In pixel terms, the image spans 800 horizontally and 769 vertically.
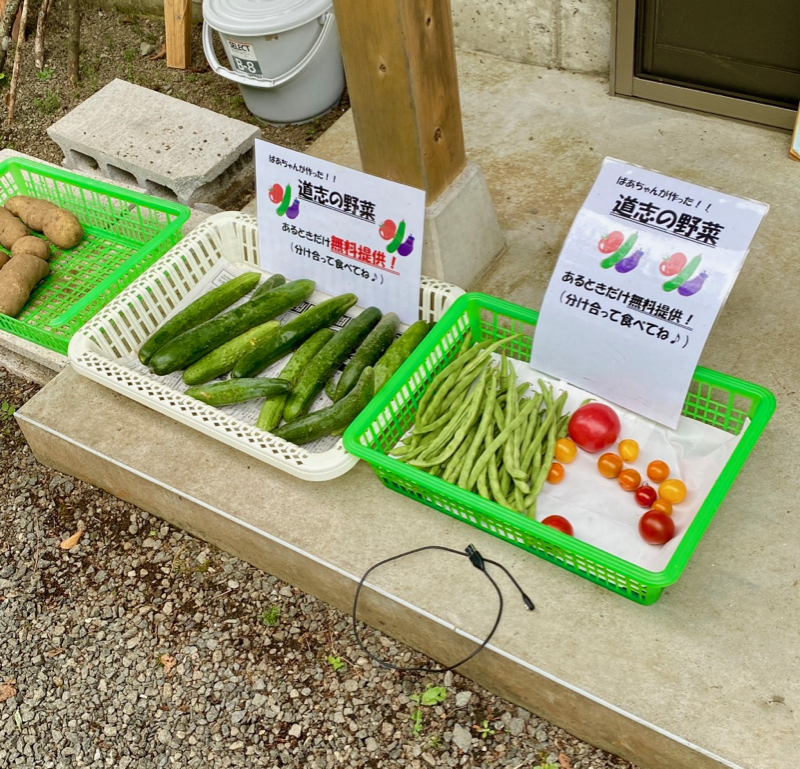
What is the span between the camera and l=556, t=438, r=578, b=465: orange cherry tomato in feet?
9.82

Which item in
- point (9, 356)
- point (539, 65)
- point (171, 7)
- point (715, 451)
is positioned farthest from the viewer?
point (171, 7)

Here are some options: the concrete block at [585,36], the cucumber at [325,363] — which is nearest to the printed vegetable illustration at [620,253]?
the cucumber at [325,363]

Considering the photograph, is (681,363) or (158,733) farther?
(158,733)

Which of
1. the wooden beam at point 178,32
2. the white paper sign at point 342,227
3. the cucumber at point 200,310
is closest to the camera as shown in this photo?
the white paper sign at point 342,227

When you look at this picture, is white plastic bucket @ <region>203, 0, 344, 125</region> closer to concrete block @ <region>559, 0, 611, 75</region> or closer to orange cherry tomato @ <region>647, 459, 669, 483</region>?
concrete block @ <region>559, 0, 611, 75</region>

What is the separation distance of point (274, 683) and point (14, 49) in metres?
5.57

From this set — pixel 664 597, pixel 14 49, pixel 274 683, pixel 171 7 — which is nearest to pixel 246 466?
pixel 274 683

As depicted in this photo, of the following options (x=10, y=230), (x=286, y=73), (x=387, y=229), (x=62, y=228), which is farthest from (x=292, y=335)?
(x=286, y=73)

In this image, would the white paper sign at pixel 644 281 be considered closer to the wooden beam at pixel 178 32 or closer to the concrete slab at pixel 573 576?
the concrete slab at pixel 573 576

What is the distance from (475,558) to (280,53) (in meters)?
3.41

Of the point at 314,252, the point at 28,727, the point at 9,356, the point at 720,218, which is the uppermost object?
the point at 720,218

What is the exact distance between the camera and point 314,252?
141 inches

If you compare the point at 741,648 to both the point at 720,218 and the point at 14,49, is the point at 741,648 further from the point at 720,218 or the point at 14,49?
the point at 14,49

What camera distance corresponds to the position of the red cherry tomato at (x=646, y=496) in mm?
2844
